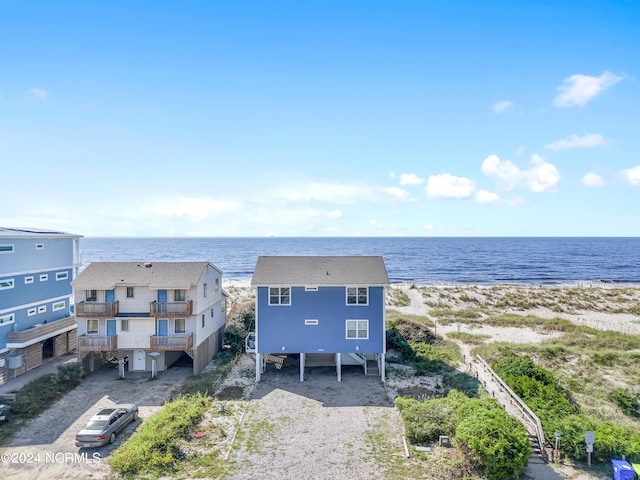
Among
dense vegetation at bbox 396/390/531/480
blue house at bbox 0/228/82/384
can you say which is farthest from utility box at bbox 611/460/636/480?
blue house at bbox 0/228/82/384

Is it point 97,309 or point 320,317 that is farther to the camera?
point 97,309

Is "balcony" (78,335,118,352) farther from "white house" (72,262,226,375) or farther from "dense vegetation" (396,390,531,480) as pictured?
"dense vegetation" (396,390,531,480)

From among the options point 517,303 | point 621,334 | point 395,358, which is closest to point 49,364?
point 395,358

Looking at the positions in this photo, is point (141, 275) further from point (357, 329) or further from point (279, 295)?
point (357, 329)

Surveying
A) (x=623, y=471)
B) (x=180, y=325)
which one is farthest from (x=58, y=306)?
(x=623, y=471)

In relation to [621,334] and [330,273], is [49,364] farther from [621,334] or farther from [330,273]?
[621,334]

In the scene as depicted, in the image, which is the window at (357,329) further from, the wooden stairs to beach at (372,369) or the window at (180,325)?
the window at (180,325)
